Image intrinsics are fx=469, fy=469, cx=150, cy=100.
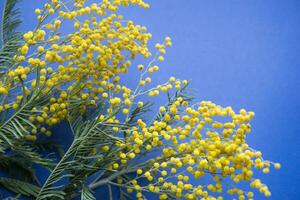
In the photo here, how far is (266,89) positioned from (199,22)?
307 mm

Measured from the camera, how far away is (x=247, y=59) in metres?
1.52

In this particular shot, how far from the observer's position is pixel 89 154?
1.08m

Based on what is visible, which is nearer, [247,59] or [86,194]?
[86,194]

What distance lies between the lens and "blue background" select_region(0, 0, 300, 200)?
57.6 inches

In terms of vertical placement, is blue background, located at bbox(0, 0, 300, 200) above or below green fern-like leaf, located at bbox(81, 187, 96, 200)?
above

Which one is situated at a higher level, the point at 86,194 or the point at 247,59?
the point at 247,59

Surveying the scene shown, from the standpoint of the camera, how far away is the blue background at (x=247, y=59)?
1.46 meters

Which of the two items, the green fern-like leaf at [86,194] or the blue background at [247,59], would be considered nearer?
the green fern-like leaf at [86,194]

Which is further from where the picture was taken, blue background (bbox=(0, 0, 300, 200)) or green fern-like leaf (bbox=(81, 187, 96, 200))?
blue background (bbox=(0, 0, 300, 200))

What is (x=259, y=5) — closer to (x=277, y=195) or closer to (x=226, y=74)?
(x=226, y=74)

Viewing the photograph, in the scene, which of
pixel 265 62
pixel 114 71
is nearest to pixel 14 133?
pixel 114 71

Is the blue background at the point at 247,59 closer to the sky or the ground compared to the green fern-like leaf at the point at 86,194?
closer to the sky

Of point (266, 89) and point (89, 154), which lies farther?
point (266, 89)

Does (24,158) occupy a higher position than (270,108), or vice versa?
(270,108)
